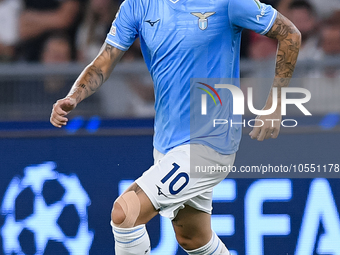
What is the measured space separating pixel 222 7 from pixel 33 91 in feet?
7.25

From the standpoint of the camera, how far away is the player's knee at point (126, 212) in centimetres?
291

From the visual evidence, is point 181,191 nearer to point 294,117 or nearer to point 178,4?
point 178,4

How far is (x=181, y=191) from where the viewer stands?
3.05 metres

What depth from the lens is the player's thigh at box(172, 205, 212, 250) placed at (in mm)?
3408

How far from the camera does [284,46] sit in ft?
10.5

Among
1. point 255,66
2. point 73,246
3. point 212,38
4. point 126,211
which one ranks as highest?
point 212,38

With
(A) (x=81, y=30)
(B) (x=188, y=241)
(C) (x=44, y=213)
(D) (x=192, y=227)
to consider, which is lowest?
(C) (x=44, y=213)

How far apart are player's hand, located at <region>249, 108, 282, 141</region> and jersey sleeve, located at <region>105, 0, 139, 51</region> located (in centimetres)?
96

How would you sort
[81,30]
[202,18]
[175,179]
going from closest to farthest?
[175,179], [202,18], [81,30]

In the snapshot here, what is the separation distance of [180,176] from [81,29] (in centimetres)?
329

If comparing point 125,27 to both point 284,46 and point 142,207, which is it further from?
point 142,207

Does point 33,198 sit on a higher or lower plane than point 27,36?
lower

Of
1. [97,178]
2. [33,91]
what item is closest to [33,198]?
[97,178]

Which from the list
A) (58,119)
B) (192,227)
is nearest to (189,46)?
(58,119)
